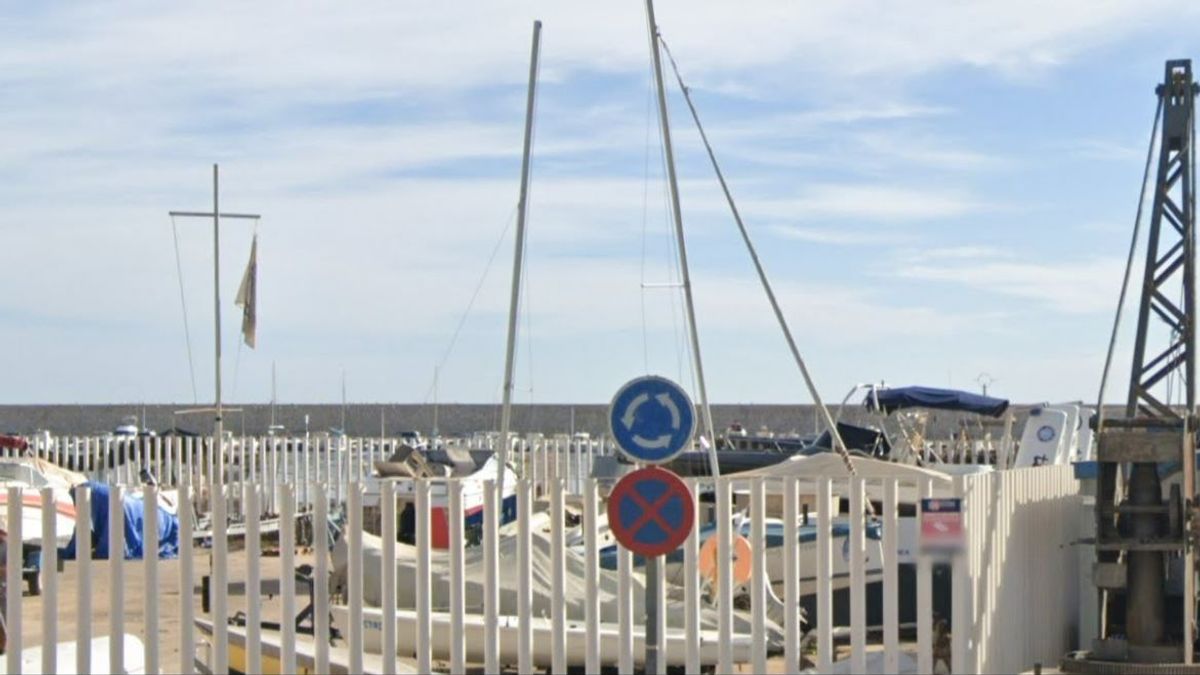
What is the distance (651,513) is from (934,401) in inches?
891

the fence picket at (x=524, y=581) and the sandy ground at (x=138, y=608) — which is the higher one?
the fence picket at (x=524, y=581)

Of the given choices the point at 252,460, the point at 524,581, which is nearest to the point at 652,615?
the point at 524,581

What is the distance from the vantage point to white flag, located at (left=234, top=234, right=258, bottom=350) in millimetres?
22094

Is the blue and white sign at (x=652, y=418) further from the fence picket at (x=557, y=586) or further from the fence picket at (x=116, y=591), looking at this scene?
the fence picket at (x=116, y=591)

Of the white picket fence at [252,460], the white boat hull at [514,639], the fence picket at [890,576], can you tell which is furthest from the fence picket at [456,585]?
the white picket fence at [252,460]

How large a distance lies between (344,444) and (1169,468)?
61.7 feet

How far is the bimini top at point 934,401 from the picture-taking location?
31859mm

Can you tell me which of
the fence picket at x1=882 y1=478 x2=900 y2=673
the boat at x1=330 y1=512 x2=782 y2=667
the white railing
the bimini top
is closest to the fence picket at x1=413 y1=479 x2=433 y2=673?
the white railing

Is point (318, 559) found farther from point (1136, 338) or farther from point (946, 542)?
point (1136, 338)

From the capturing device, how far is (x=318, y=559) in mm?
10344

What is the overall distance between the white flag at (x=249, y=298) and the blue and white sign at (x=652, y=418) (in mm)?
12596

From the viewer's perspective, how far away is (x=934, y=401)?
105 ft

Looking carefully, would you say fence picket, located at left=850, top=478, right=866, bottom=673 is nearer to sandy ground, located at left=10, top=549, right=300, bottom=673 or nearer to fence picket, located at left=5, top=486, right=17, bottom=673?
sandy ground, located at left=10, top=549, right=300, bottom=673

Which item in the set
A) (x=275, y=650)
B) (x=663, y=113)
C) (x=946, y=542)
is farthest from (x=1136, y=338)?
(x=275, y=650)
